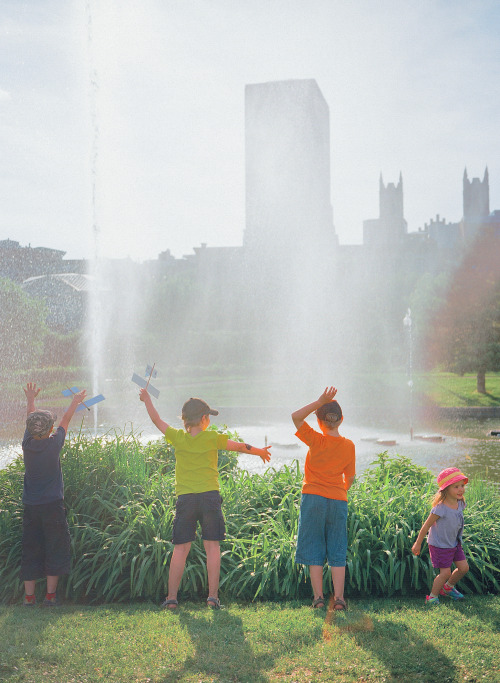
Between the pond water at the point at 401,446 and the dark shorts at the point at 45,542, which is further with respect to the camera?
the pond water at the point at 401,446

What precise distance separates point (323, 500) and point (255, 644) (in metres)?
1.07

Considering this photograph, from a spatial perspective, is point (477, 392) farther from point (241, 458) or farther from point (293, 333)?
point (293, 333)

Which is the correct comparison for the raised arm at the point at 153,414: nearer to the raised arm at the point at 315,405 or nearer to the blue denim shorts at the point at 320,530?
the raised arm at the point at 315,405

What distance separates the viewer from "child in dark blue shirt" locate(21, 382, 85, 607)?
185 inches

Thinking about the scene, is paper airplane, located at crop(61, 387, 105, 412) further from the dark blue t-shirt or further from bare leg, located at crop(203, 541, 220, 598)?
bare leg, located at crop(203, 541, 220, 598)

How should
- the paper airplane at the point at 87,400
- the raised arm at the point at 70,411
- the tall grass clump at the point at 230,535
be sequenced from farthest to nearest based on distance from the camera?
the paper airplane at the point at 87,400 → the raised arm at the point at 70,411 → the tall grass clump at the point at 230,535

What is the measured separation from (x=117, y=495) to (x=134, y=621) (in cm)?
156

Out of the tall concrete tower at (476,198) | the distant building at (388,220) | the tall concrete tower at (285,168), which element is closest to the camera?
the tall concrete tower at (285,168)

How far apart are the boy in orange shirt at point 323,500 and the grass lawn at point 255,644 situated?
0.33 m

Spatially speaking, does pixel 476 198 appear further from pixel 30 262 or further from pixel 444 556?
pixel 444 556

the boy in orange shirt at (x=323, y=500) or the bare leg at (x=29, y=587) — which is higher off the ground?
the boy in orange shirt at (x=323, y=500)

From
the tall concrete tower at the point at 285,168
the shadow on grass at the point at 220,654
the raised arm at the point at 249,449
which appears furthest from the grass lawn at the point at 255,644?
the tall concrete tower at the point at 285,168

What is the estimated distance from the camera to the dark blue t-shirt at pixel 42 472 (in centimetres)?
474

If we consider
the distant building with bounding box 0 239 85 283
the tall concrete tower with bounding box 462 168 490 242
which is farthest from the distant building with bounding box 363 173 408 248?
the distant building with bounding box 0 239 85 283
